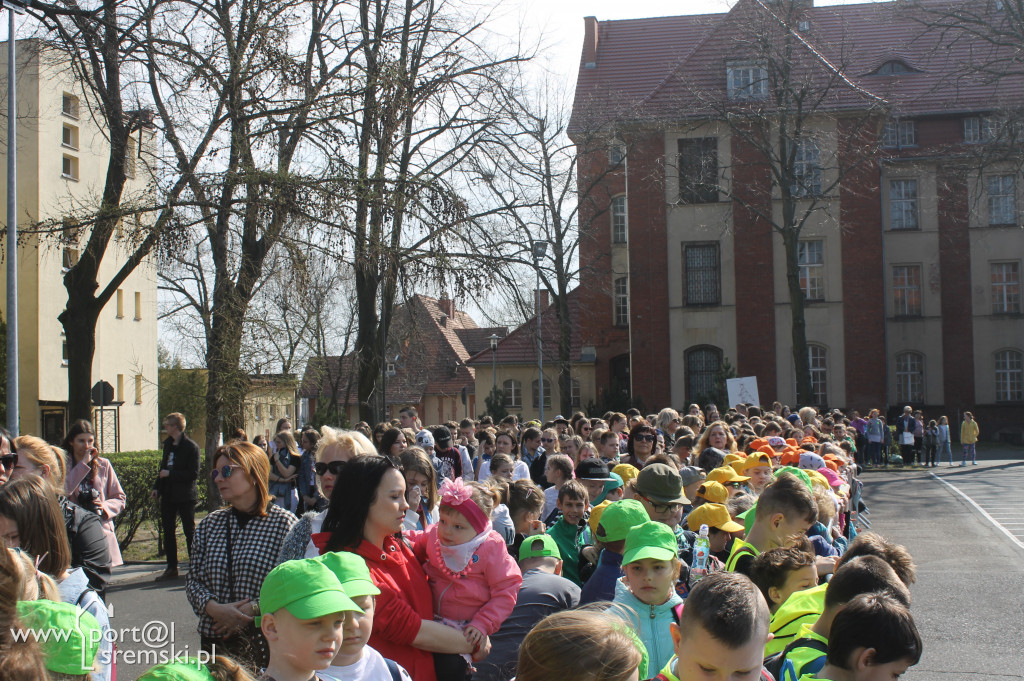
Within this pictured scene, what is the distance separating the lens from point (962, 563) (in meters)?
12.8

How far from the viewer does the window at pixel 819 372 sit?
40.3 m

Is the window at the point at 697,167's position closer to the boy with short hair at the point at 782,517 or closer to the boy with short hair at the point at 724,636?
the boy with short hair at the point at 782,517

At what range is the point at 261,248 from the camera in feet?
46.2

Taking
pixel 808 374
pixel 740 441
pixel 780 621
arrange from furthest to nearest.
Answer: pixel 808 374 → pixel 740 441 → pixel 780 621

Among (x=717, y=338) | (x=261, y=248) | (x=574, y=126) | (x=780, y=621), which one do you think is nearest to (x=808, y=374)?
(x=717, y=338)

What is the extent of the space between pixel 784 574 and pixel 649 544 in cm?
71

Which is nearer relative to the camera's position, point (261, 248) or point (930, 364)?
point (261, 248)

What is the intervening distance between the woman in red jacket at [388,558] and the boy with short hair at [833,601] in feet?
4.45

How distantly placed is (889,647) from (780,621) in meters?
0.87

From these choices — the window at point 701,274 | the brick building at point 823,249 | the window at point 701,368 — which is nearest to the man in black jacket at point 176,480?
the brick building at point 823,249

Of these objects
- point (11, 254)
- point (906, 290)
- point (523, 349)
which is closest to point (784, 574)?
point (11, 254)

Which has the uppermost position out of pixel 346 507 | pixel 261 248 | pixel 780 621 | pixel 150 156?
pixel 150 156

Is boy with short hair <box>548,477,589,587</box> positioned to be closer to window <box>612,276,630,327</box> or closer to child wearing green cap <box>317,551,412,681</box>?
child wearing green cap <box>317,551,412,681</box>

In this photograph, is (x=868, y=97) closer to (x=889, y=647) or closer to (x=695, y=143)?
(x=695, y=143)
